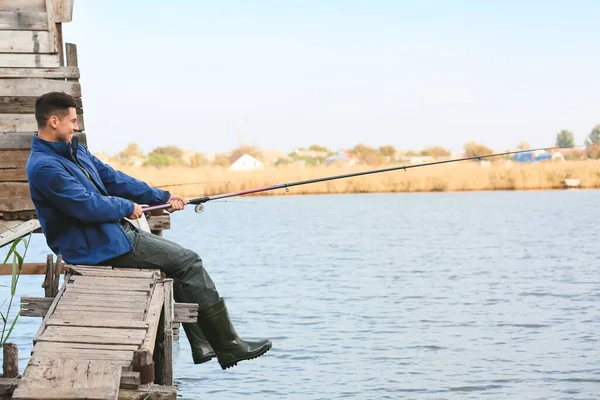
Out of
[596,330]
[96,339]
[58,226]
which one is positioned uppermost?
[58,226]

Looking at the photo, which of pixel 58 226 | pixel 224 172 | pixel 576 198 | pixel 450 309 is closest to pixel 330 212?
pixel 224 172

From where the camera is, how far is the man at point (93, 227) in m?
6.14

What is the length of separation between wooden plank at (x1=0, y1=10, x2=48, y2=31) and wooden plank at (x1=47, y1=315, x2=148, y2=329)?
4891 mm

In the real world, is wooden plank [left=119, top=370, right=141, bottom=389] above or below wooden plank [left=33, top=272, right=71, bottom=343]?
below

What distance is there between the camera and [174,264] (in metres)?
6.41

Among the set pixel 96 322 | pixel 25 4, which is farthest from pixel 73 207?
pixel 25 4

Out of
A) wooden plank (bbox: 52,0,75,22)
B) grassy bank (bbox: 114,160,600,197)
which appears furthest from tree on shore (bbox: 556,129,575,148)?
wooden plank (bbox: 52,0,75,22)

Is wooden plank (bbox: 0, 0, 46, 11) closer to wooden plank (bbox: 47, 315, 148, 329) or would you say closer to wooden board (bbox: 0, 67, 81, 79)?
wooden board (bbox: 0, 67, 81, 79)

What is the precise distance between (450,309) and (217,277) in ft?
20.8

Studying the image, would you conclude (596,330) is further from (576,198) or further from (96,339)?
(576,198)

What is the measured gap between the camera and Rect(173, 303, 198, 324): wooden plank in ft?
20.4

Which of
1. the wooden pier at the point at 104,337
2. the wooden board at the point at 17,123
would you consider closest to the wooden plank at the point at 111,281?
the wooden pier at the point at 104,337

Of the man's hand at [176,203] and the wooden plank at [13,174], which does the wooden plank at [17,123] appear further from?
the man's hand at [176,203]

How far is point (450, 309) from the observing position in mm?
15359
